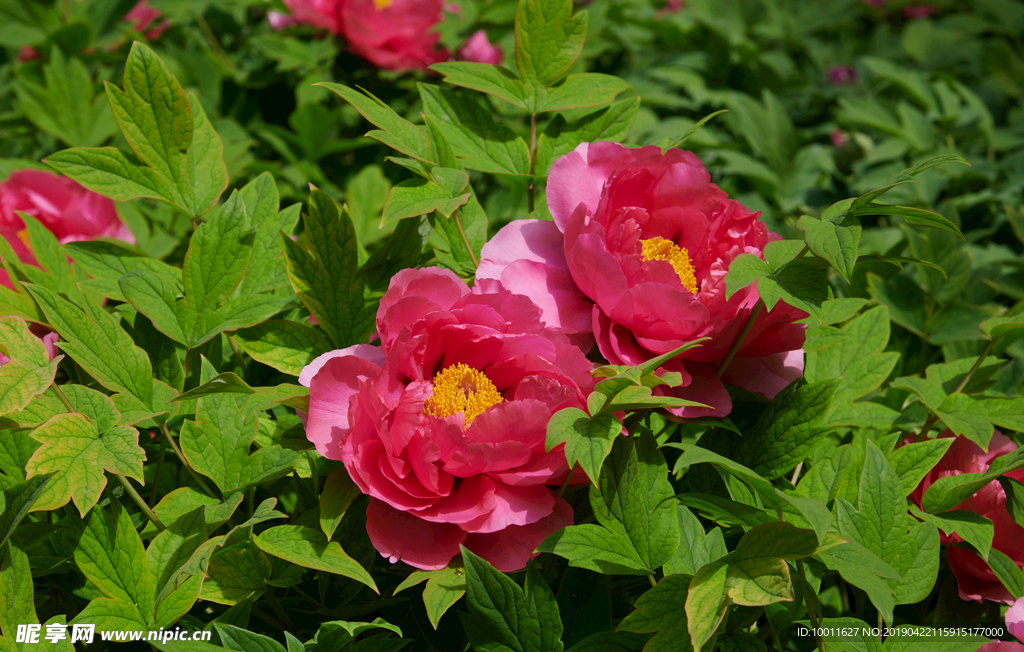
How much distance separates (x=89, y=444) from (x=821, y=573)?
0.58 m

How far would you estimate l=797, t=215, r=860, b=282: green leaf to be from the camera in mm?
551

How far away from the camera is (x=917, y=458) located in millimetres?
670

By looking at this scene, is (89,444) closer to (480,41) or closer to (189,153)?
(189,153)

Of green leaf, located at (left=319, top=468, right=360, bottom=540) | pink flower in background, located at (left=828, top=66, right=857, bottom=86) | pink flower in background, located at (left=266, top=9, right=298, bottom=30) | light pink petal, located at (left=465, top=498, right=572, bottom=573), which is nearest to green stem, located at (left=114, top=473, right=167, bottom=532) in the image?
green leaf, located at (left=319, top=468, right=360, bottom=540)

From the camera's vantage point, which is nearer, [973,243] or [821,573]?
[821,573]

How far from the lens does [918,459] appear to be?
26.4 inches

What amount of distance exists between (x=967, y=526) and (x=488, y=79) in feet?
1.96

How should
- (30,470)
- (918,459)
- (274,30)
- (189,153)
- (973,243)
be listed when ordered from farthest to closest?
(274,30), (973,243), (189,153), (918,459), (30,470)

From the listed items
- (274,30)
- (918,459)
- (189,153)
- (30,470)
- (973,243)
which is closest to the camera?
(30,470)

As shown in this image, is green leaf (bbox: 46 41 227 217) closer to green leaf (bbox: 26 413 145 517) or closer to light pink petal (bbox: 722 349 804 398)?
green leaf (bbox: 26 413 145 517)

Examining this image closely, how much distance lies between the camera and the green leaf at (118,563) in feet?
1.95

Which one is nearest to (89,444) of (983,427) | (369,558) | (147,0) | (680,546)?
(369,558)

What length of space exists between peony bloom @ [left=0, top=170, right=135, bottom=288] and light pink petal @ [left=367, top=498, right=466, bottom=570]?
28.2 inches

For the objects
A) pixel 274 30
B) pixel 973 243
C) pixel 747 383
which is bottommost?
pixel 973 243
